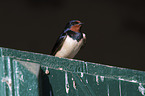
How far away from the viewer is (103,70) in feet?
4.07

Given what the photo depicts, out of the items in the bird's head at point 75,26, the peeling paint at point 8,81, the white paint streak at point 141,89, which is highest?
the peeling paint at point 8,81

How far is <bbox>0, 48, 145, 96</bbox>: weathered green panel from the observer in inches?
45.4

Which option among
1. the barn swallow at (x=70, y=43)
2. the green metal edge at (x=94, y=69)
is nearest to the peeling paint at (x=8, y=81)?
the green metal edge at (x=94, y=69)

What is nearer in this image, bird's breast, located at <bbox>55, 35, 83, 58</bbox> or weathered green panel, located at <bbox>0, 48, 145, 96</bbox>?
weathered green panel, located at <bbox>0, 48, 145, 96</bbox>

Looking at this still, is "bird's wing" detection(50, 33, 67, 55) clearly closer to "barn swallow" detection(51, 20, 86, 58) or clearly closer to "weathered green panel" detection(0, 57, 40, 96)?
"barn swallow" detection(51, 20, 86, 58)

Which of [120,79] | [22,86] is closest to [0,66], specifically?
[22,86]

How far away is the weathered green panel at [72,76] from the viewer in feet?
3.78

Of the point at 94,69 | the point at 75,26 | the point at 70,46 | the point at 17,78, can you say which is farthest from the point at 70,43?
the point at 17,78

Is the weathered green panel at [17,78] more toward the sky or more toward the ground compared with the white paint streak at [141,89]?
more toward the sky

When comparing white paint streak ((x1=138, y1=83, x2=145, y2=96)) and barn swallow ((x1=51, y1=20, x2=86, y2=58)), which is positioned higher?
white paint streak ((x1=138, y1=83, x2=145, y2=96))

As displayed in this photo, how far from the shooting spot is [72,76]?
1.23 meters

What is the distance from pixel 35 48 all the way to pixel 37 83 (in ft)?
6.98

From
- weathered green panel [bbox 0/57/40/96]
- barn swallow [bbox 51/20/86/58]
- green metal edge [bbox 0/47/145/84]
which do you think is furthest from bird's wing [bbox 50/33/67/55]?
weathered green panel [bbox 0/57/40/96]

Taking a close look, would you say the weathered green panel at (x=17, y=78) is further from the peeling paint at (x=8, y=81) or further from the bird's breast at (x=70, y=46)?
the bird's breast at (x=70, y=46)
